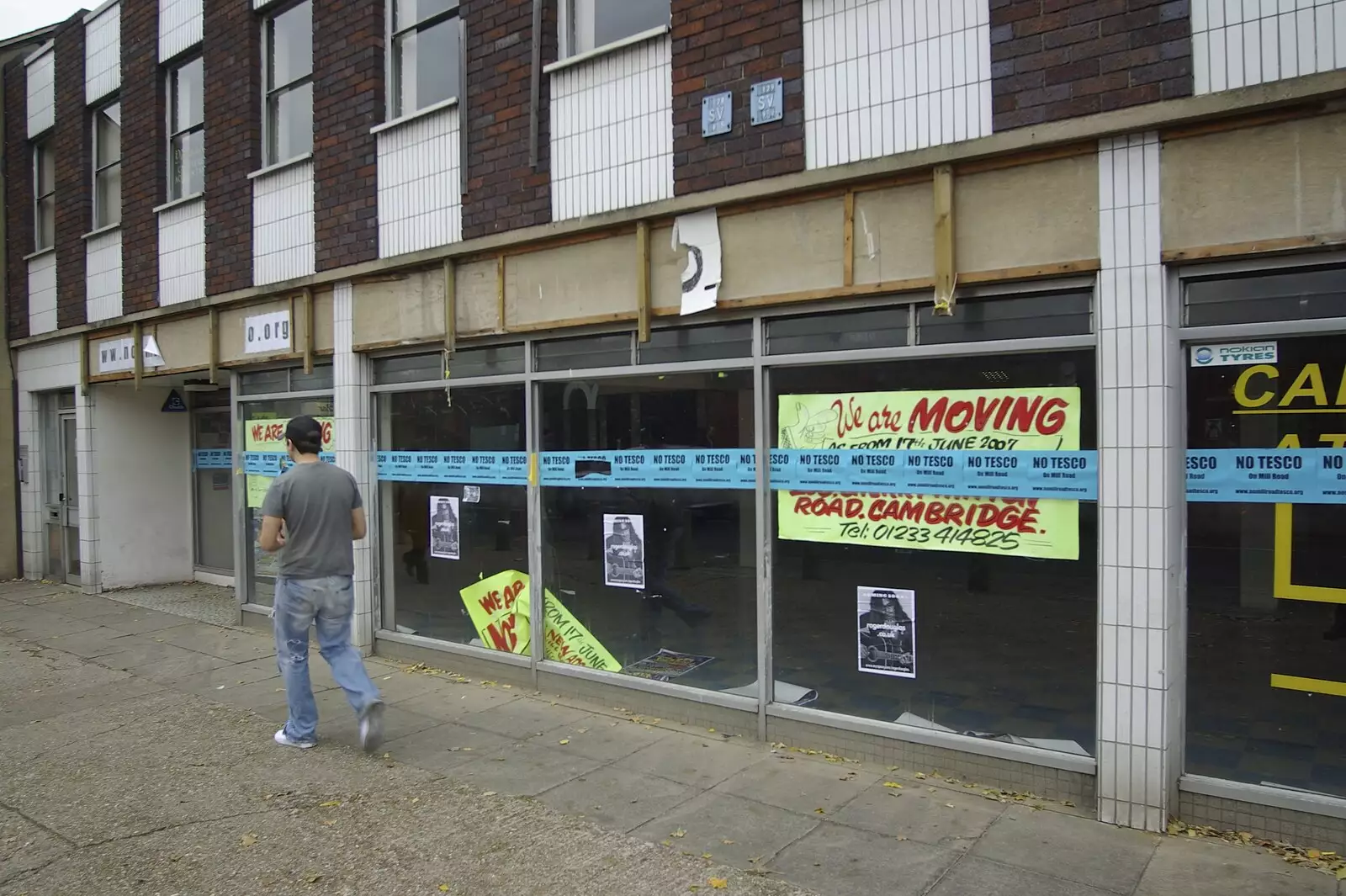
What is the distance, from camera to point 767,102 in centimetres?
575

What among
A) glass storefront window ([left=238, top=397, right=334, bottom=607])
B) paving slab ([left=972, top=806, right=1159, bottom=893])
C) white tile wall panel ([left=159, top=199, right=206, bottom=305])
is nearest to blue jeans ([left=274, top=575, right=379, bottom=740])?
paving slab ([left=972, top=806, right=1159, bottom=893])

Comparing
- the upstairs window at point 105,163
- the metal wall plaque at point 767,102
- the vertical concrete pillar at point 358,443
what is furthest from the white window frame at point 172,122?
the metal wall plaque at point 767,102

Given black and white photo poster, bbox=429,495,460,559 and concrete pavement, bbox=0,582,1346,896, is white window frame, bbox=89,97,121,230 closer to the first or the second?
black and white photo poster, bbox=429,495,460,559

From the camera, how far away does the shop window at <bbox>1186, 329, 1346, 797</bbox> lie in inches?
170

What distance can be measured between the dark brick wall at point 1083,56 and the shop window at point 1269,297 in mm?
893

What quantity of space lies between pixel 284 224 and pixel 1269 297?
317 inches

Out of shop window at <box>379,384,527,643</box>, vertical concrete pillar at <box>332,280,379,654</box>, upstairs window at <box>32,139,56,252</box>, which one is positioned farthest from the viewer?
upstairs window at <box>32,139,56,252</box>

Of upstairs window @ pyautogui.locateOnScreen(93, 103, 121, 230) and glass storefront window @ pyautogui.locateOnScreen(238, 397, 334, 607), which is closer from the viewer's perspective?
glass storefront window @ pyautogui.locateOnScreen(238, 397, 334, 607)

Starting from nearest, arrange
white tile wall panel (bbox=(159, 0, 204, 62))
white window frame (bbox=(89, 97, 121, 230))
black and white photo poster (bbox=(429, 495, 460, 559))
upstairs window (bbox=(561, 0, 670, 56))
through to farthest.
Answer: upstairs window (bbox=(561, 0, 670, 56)) < black and white photo poster (bbox=(429, 495, 460, 559)) < white tile wall panel (bbox=(159, 0, 204, 62)) < white window frame (bbox=(89, 97, 121, 230))

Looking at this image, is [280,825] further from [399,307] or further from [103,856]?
[399,307]

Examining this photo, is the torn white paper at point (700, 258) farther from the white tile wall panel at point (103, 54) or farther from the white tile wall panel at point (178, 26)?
the white tile wall panel at point (103, 54)

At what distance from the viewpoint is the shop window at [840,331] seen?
5383 millimetres

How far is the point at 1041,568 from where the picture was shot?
5.00m

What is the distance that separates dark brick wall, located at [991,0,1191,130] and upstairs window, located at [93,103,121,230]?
11218mm
